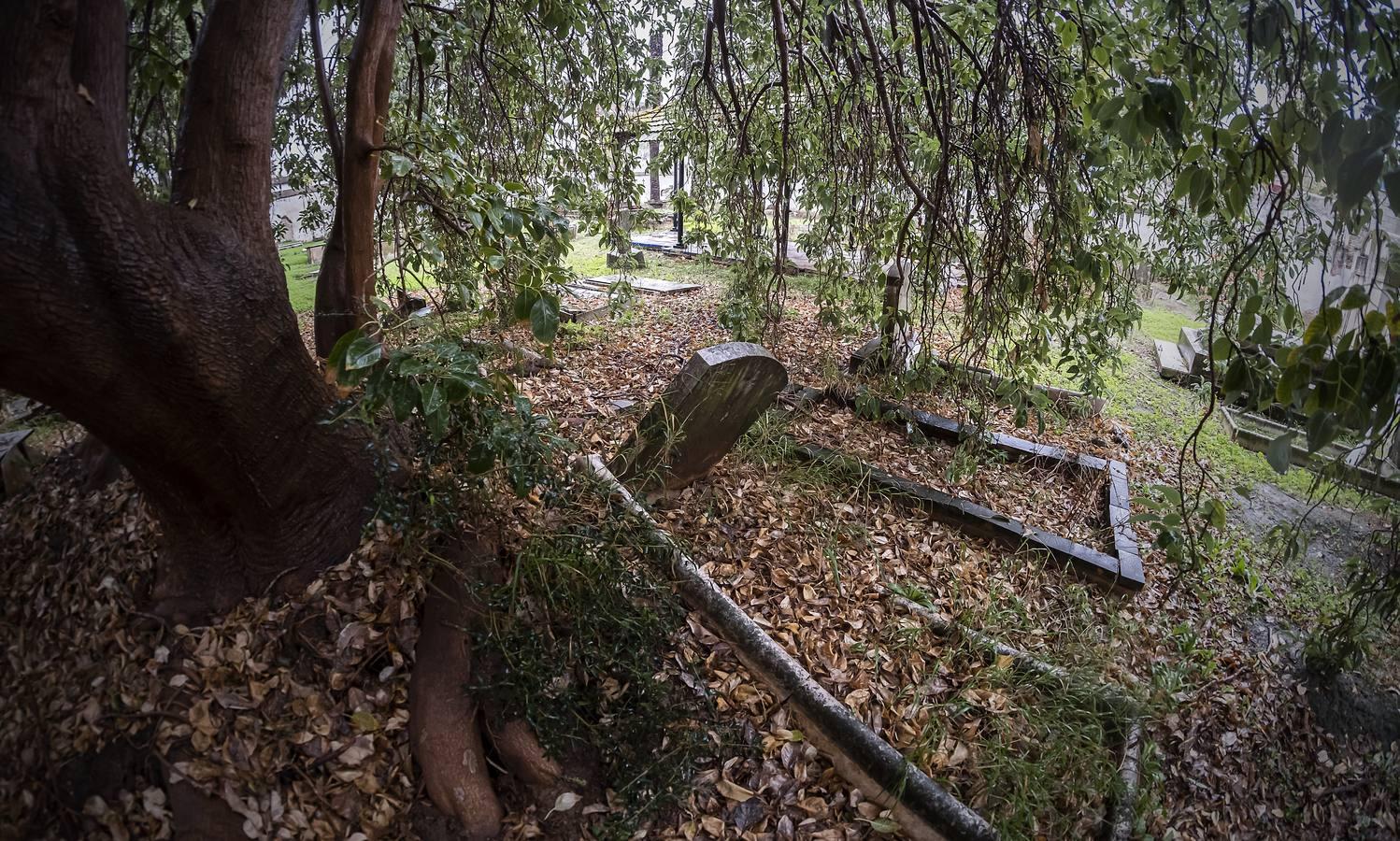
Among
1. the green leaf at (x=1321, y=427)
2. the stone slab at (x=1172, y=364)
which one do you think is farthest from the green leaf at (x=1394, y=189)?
the stone slab at (x=1172, y=364)

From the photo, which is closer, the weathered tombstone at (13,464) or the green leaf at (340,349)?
the green leaf at (340,349)

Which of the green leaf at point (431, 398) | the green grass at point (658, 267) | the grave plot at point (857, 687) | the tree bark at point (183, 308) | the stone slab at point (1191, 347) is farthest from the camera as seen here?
the green grass at point (658, 267)

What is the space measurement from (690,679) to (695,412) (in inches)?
47.5

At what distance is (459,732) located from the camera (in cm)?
218

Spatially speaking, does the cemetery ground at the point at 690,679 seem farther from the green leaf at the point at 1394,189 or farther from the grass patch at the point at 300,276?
the grass patch at the point at 300,276

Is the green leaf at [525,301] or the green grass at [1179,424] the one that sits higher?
the green leaf at [525,301]

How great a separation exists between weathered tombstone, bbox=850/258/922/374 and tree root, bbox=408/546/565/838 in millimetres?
2631

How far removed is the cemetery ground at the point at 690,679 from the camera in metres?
2.14

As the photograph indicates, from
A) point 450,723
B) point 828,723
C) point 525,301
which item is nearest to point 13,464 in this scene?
point 450,723

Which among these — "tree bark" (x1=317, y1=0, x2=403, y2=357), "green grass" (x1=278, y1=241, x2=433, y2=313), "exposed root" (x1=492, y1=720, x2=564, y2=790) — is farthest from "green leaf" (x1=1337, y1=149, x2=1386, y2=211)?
"green grass" (x1=278, y1=241, x2=433, y2=313)

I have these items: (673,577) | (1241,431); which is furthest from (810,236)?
(1241,431)

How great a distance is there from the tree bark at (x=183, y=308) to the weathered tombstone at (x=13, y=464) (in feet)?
4.59

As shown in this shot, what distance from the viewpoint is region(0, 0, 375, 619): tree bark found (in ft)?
5.41

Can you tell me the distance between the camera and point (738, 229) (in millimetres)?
4754
